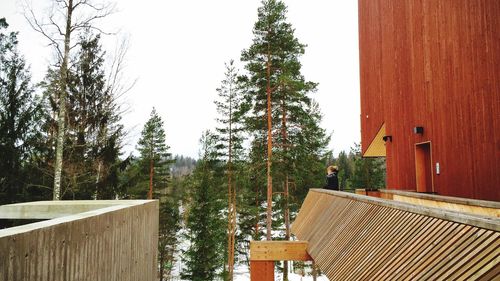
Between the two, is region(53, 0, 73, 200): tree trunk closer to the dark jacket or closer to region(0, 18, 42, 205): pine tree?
region(0, 18, 42, 205): pine tree

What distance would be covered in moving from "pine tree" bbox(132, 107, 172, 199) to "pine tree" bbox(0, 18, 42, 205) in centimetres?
1529

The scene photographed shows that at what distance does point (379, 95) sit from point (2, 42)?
1884 centimetres

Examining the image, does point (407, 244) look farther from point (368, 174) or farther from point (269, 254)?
point (368, 174)

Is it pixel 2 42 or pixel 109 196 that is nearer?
pixel 109 196

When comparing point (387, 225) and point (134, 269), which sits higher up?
point (387, 225)

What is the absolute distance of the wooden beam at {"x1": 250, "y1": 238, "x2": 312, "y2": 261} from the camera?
898cm

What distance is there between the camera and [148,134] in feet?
110

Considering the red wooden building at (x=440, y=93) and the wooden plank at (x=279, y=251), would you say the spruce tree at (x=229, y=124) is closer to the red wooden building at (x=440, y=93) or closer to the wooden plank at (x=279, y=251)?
the red wooden building at (x=440, y=93)

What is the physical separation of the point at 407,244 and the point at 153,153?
103 ft

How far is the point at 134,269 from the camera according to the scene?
19.6 ft

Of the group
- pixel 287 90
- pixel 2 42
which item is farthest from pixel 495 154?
pixel 2 42

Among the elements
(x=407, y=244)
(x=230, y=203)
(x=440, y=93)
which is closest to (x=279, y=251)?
(x=407, y=244)

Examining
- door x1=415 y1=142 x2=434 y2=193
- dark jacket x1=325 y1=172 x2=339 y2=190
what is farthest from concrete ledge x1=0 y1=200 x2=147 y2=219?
door x1=415 y1=142 x2=434 y2=193

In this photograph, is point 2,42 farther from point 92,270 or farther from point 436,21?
point 436,21
